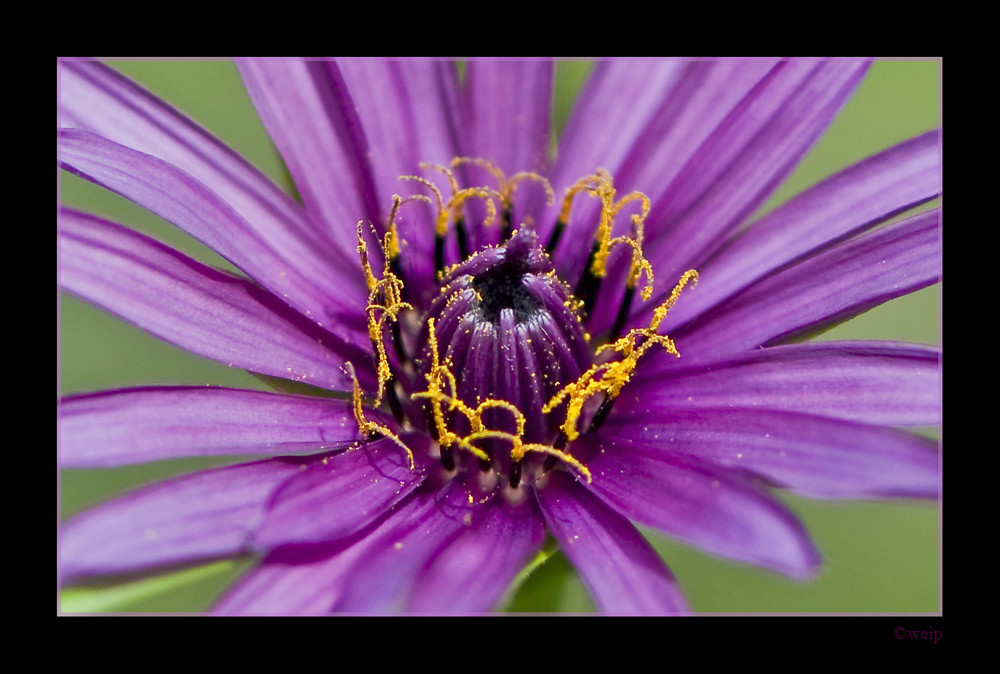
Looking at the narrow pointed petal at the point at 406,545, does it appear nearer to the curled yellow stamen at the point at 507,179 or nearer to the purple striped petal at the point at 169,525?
the purple striped petal at the point at 169,525

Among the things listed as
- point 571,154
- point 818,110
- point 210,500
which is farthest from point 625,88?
point 210,500

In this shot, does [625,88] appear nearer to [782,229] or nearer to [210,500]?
[782,229]

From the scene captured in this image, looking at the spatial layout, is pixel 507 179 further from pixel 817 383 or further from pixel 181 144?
pixel 817 383

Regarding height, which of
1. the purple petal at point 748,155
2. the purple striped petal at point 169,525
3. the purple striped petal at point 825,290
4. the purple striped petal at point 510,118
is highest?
the purple striped petal at point 510,118

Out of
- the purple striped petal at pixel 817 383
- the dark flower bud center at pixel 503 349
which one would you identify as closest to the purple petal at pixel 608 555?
the dark flower bud center at pixel 503 349

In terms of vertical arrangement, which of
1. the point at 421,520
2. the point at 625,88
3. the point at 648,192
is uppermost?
the point at 625,88

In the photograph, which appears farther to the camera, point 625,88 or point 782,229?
point 625,88
